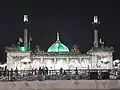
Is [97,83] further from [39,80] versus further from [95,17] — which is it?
[95,17]

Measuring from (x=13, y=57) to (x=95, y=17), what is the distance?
21.0 meters

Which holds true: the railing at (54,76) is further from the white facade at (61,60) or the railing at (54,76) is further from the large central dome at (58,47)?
the large central dome at (58,47)

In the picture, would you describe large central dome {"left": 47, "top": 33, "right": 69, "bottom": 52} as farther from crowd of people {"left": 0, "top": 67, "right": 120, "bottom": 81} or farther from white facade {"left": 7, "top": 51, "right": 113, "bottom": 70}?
crowd of people {"left": 0, "top": 67, "right": 120, "bottom": 81}

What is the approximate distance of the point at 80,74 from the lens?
2662 centimetres

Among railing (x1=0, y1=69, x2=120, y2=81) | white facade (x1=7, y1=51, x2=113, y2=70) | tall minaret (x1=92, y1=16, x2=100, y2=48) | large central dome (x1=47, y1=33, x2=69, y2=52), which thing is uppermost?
tall minaret (x1=92, y1=16, x2=100, y2=48)

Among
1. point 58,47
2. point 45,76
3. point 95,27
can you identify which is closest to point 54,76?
point 45,76

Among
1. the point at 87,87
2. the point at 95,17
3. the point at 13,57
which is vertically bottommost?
the point at 87,87

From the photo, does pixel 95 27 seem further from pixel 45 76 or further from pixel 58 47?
pixel 45 76

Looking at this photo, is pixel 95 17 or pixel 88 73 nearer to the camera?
pixel 88 73

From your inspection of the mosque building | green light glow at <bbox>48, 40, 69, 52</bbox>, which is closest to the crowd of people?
the mosque building

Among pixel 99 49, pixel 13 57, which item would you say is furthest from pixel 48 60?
pixel 99 49

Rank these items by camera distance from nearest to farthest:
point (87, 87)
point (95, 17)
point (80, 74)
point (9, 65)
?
point (87, 87) < point (80, 74) < point (9, 65) < point (95, 17)

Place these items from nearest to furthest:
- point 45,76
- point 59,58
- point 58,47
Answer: point 45,76 < point 59,58 < point 58,47

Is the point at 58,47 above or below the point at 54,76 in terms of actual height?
above
